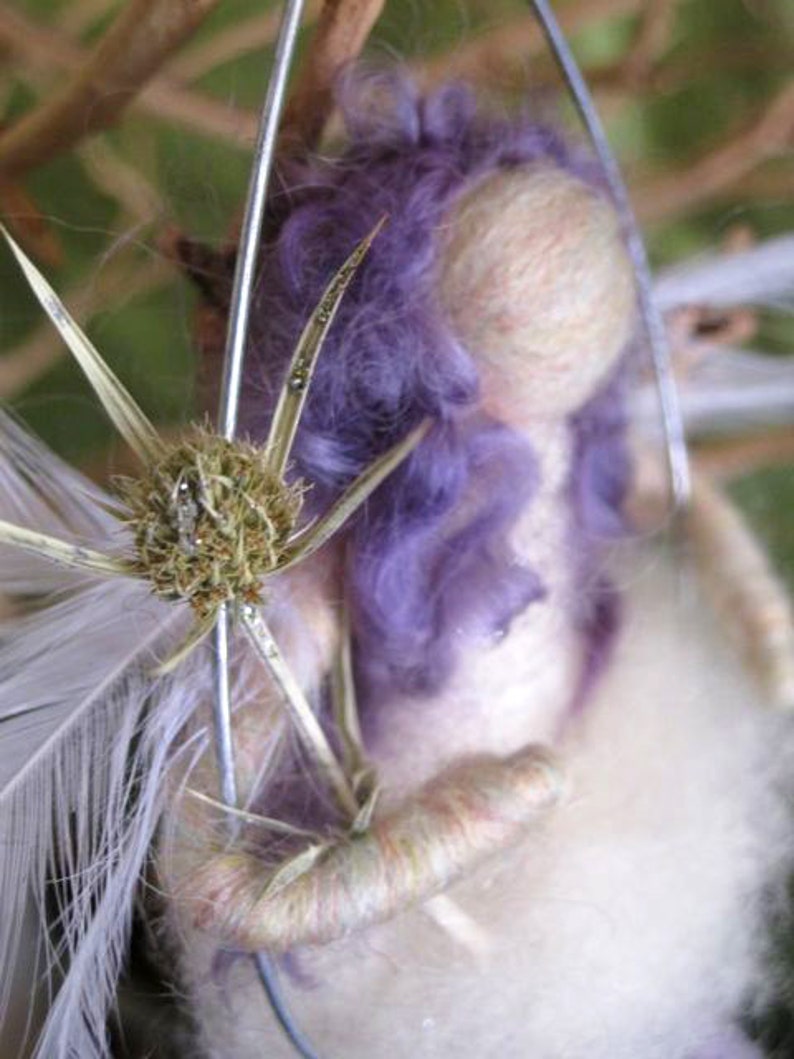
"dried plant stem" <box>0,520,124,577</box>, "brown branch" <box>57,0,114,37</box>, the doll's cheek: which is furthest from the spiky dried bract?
"brown branch" <box>57,0,114,37</box>

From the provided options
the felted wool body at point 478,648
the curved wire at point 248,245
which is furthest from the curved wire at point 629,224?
the curved wire at point 248,245

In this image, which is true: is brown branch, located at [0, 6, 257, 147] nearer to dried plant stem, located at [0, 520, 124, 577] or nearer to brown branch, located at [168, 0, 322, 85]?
brown branch, located at [168, 0, 322, 85]

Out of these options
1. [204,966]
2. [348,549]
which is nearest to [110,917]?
[204,966]

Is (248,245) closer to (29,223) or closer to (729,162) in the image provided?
(29,223)

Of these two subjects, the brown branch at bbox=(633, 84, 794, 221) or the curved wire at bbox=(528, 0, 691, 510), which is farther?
the brown branch at bbox=(633, 84, 794, 221)

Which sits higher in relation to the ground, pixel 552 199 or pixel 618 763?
pixel 552 199

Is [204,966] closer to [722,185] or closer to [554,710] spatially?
[554,710]
